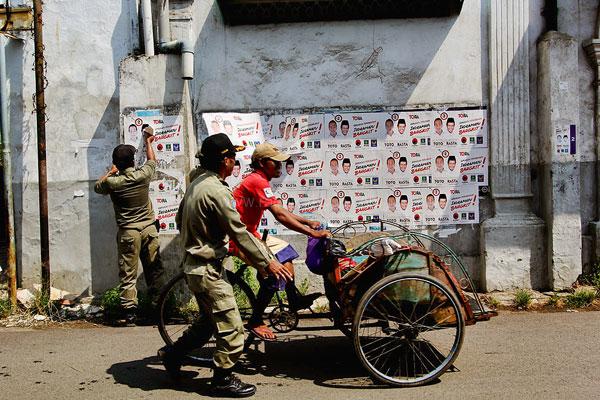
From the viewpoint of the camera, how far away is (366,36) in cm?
790

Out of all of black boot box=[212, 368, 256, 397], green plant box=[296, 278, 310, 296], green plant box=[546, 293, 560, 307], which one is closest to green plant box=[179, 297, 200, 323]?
black boot box=[212, 368, 256, 397]

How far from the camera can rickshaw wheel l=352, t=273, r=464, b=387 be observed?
452cm

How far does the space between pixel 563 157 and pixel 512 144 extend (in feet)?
2.12

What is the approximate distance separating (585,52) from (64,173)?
720cm

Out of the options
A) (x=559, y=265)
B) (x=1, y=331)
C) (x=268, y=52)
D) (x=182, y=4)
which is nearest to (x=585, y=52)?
(x=559, y=265)

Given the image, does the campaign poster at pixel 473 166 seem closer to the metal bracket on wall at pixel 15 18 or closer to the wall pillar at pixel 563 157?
the wall pillar at pixel 563 157

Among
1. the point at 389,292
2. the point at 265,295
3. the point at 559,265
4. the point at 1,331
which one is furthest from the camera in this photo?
the point at 559,265

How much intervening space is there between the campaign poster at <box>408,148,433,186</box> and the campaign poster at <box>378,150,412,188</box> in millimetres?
55

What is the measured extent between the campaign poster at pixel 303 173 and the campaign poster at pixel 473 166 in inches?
73.0

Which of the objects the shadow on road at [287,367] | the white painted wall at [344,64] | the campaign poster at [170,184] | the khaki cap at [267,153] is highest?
the white painted wall at [344,64]

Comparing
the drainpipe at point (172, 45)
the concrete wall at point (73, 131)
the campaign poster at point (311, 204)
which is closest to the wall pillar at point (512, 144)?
the campaign poster at point (311, 204)

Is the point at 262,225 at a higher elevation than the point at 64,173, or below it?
below

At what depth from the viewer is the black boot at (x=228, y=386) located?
173 inches

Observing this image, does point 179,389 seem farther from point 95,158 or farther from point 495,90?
point 495,90
